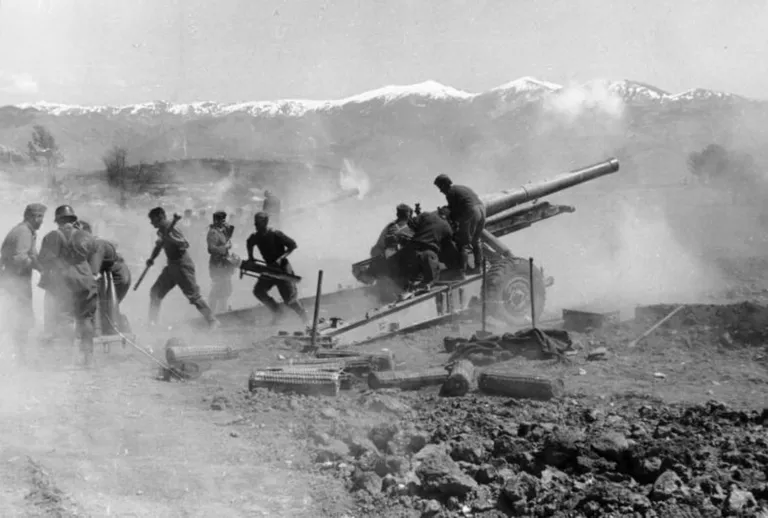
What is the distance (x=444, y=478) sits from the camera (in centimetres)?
474

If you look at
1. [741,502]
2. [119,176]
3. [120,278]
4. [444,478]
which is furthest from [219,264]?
[119,176]

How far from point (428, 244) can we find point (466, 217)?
2.09 feet

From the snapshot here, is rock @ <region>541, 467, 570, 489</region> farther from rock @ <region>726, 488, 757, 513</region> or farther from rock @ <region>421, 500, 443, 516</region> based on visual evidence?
A: rock @ <region>726, 488, 757, 513</region>

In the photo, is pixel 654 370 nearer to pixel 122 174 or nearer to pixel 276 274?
pixel 276 274

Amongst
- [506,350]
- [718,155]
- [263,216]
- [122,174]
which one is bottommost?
[506,350]

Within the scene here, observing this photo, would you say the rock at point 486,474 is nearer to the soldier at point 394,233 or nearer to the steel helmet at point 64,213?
the steel helmet at point 64,213

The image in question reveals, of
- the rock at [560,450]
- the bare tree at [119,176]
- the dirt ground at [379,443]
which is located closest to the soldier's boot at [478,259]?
the dirt ground at [379,443]

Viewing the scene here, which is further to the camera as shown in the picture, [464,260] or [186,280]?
[464,260]

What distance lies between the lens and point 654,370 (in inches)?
311

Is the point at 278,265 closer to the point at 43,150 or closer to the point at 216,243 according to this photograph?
the point at 216,243

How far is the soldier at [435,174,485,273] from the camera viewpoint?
1091cm

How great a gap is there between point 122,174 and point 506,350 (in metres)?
25.2

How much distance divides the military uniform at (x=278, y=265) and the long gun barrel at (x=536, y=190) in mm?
3151

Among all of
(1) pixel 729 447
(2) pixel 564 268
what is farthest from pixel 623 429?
(2) pixel 564 268
